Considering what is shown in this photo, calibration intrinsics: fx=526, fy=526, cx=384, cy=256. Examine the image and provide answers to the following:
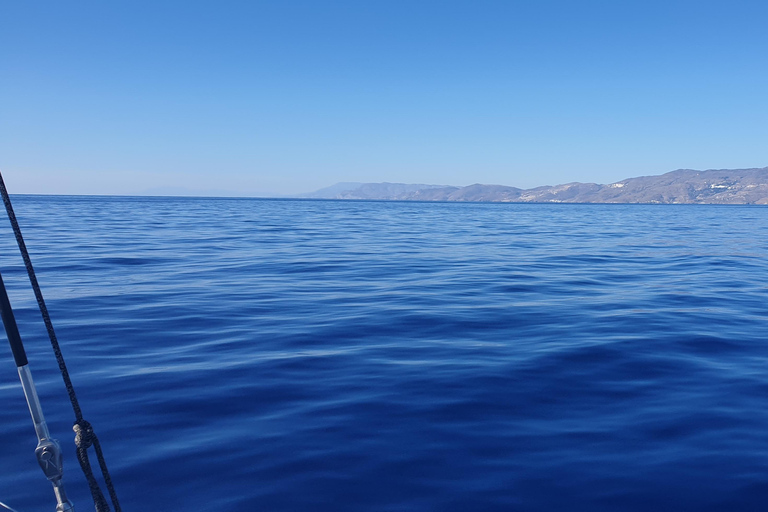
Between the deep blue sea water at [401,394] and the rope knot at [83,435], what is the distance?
1.43 meters

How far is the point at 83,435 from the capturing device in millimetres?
2588

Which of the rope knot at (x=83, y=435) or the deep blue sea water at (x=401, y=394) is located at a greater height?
the rope knot at (x=83, y=435)

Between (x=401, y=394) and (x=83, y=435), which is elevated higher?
(x=83, y=435)

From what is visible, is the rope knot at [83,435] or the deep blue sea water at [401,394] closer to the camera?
the rope knot at [83,435]

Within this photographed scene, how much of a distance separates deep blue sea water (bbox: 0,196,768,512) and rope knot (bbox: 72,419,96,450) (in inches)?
56.5

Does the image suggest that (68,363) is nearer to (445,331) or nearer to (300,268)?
(445,331)

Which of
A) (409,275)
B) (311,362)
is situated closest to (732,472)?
(311,362)

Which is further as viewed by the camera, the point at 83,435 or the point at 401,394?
the point at 401,394

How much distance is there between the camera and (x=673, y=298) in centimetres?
1192

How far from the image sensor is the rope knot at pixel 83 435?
2.57 m

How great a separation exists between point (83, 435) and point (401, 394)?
3817 mm

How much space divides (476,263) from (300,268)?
5.96 m

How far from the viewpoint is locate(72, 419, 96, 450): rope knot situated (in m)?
2.57

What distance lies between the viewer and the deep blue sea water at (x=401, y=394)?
4.05m
